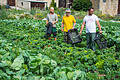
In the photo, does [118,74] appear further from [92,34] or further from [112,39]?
[112,39]

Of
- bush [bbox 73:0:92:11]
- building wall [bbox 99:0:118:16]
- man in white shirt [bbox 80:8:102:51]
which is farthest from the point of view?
building wall [bbox 99:0:118:16]

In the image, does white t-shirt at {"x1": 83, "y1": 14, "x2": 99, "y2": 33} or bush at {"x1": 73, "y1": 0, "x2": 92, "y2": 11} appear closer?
white t-shirt at {"x1": 83, "y1": 14, "x2": 99, "y2": 33}

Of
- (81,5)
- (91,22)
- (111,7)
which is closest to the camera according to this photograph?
(91,22)

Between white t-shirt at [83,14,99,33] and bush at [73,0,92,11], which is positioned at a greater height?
bush at [73,0,92,11]

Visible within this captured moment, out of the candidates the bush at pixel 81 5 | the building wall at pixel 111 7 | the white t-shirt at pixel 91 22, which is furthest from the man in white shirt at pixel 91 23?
the building wall at pixel 111 7

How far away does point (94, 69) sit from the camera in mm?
4379

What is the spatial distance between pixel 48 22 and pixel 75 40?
131 centimetres

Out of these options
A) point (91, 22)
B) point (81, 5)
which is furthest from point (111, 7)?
point (91, 22)

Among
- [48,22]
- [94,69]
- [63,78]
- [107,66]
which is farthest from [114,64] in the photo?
[48,22]

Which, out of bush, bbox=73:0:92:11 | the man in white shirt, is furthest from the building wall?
the man in white shirt

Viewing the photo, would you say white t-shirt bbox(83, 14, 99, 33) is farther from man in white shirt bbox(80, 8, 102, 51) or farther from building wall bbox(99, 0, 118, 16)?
building wall bbox(99, 0, 118, 16)

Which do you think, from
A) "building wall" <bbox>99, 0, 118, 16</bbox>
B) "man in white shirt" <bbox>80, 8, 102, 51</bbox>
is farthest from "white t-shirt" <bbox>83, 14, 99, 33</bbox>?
"building wall" <bbox>99, 0, 118, 16</bbox>

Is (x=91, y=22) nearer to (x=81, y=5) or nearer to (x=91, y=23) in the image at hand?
(x=91, y=23)

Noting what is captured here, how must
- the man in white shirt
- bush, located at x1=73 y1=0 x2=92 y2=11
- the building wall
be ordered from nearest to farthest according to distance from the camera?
1. the man in white shirt
2. bush, located at x1=73 y1=0 x2=92 y2=11
3. the building wall
